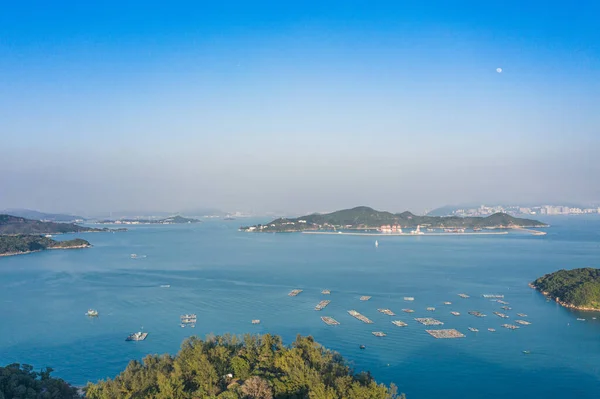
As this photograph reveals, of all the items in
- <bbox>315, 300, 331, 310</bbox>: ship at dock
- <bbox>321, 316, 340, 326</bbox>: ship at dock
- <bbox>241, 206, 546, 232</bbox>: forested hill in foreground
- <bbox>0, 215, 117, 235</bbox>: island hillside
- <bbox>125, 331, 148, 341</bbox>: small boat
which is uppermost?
<bbox>241, 206, 546, 232</bbox>: forested hill in foreground

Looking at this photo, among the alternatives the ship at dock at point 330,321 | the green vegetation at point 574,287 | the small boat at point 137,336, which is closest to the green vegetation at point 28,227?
the small boat at point 137,336

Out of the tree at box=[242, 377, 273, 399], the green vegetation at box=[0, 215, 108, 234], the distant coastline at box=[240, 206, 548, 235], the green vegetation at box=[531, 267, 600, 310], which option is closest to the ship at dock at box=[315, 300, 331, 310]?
the tree at box=[242, 377, 273, 399]

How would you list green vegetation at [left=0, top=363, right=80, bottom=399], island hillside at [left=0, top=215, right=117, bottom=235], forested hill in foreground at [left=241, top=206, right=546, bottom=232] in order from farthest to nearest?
forested hill in foreground at [left=241, top=206, right=546, bottom=232], island hillside at [left=0, top=215, right=117, bottom=235], green vegetation at [left=0, top=363, right=80, bottom=399]

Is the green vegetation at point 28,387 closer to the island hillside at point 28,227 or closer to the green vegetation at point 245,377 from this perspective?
the green vegetation at point 245,377

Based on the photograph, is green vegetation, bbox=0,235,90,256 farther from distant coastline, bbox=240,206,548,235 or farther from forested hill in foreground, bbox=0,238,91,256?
distant coastline, bbox=240,206,548,235

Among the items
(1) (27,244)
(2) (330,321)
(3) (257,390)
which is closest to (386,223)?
(1) (27,244)

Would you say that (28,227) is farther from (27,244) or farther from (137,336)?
(137,336)
